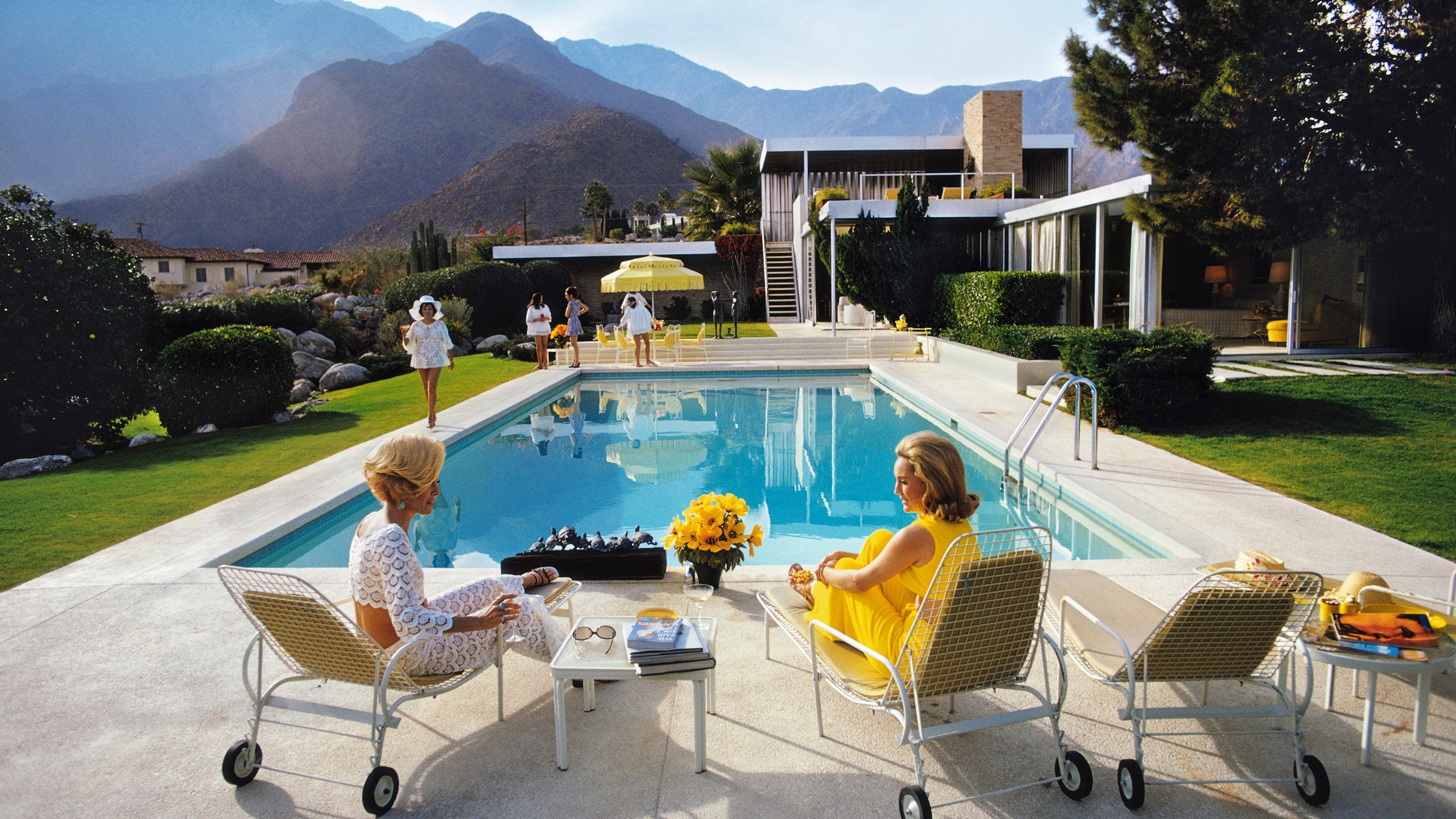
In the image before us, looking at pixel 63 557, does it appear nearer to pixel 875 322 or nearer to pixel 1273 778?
pixel 1273 778

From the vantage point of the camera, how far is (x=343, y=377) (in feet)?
59.5

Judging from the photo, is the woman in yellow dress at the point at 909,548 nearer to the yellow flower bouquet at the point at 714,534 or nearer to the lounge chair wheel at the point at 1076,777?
the lounge chair wheel at the point at 1076,777

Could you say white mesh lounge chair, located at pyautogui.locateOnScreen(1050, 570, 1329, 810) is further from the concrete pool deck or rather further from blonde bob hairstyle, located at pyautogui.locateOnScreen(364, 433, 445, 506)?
blonde bob hairstyle, located at pyautogui.locateOnScreen(364, 433, 445, 506)

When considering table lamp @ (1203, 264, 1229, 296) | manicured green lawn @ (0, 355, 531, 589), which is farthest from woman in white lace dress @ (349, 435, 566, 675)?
table lamp @ (1203, 264, 1229, 296)

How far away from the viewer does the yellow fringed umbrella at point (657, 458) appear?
9.16 meters

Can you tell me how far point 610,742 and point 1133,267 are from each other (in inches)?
538

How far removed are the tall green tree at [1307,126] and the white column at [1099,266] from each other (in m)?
1.15

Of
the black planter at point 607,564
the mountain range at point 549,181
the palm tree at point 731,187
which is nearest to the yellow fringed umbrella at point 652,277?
the palm tree at point 731,187

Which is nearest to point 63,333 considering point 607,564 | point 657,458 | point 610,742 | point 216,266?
point 657,458

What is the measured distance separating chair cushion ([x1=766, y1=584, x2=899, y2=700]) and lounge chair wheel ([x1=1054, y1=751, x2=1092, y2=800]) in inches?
21.6

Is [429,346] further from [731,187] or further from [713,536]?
[731,187]

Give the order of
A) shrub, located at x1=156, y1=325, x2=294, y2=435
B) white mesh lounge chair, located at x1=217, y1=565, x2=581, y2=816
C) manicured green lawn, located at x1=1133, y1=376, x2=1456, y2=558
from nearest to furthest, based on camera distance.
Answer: white mesh lounge chair, located at x1=217, y1=565, x2=581, y2=816
manicured green lawn, located at x1=1133, y1=376, x2=1456, y2=558
shrub, located at x1=156, y1=325, x2=294, y2=435

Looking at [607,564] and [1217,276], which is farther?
[1217,276]

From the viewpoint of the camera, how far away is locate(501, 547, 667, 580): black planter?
4.82 m
